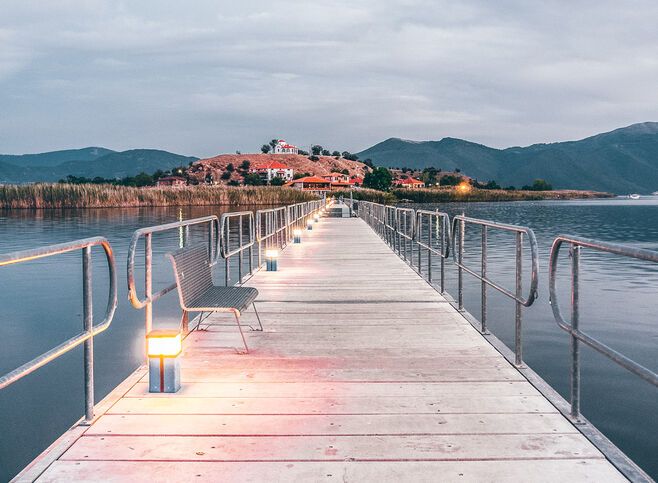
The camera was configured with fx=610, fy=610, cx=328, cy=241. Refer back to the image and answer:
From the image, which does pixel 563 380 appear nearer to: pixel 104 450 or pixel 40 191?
pixel 104 450

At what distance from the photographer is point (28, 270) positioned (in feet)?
78.8

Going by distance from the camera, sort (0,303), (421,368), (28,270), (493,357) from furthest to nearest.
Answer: (28,270) < (0,303) < (493,357) < (421,368)

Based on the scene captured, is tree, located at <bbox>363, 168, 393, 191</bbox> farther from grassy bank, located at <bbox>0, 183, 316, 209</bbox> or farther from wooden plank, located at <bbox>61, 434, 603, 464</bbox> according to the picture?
wooden plank, located at <bbox>61, 434, 603, 464</bbox>

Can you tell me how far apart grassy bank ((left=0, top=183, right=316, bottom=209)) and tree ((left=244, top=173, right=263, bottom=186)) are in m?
103

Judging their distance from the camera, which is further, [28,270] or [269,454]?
[28,270]

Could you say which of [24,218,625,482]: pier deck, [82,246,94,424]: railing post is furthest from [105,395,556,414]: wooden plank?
[82,246,94,424]: railing post

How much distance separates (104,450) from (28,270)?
23.2m

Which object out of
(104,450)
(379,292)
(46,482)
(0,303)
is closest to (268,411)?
(104,450)

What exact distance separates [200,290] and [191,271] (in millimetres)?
354

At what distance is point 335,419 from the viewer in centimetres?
384

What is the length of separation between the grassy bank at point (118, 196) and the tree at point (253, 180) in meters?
103

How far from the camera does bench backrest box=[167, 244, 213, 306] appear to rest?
502 centimetres

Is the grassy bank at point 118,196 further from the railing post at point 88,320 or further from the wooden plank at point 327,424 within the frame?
the wooden plank at point 327,424

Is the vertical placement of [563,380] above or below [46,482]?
below
